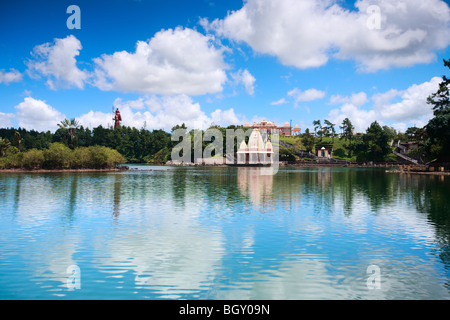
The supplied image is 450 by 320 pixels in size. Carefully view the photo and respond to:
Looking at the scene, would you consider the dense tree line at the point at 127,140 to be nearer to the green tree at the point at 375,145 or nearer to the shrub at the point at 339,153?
the shrub at the point at 339,153

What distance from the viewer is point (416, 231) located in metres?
19.4

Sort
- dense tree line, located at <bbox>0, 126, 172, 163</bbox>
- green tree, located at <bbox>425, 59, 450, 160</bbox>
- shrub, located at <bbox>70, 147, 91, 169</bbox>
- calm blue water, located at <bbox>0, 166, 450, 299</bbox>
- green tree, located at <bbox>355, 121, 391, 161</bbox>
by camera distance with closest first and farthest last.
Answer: calm blue water, located at <bbox>0, 166, 450, 299</bbox>
green tree, located at <bbox>425, 59, 450, 160</bbox>
shrub, located at <bbox>70, 147, 91, 169</bbox>
green tree, located at <bbox>355, 121, 391, 161</bbox>
dense tree line, located at <bbox>0, 126, 172, 163</bbox>

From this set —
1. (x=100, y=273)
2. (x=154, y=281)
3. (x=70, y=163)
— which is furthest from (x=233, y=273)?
(x=70, y=163)

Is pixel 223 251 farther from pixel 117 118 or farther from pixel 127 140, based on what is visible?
pixel 117 118

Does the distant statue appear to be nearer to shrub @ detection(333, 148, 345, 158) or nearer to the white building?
the white building

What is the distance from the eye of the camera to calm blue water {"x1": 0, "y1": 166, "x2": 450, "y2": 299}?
11.2 metres

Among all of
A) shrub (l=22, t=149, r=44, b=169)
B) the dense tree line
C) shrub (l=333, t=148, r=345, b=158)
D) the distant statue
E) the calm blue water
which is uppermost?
the distant statue

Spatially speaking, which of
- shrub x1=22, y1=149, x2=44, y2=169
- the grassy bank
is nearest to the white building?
the grassy bank

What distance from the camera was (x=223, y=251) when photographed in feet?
50.0

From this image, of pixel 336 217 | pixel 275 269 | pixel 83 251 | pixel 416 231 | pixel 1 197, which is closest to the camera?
pixel 275 269

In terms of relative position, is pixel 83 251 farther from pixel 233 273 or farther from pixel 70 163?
pixel 70 163

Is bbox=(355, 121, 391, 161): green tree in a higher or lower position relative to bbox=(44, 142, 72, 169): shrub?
higher

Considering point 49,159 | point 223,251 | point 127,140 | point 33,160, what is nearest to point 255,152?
point 49,159

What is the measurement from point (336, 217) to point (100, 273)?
1611 cm
